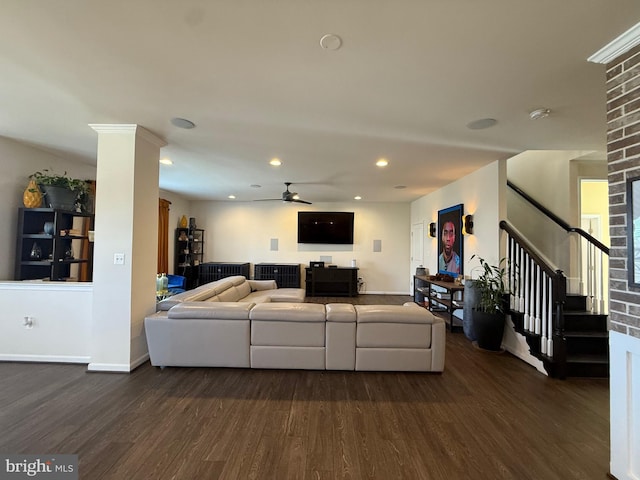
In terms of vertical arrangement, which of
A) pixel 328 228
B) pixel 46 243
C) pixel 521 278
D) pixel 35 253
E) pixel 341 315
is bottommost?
pixel 341 315

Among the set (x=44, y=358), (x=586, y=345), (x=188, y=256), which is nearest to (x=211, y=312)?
(x=44, y=358)

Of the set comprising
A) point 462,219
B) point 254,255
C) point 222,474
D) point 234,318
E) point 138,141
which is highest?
point 138,141

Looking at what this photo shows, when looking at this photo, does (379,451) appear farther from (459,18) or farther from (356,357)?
(459,18)

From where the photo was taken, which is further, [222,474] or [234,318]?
[234,318]

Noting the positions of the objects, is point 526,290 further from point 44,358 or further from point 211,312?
point 44,358

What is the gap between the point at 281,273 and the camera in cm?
754

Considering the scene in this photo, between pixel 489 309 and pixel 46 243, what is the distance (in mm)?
5821

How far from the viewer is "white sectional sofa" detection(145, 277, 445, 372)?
2.99 meters

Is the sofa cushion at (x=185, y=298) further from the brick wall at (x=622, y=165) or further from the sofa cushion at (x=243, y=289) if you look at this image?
the brick wall at (x=622, y=165)

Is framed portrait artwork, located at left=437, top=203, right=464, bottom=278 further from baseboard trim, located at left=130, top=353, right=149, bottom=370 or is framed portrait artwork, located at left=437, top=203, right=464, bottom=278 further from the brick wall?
baseboard trim, located at left=130, top=353, right=149, bottom=370

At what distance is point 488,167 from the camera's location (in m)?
4.16

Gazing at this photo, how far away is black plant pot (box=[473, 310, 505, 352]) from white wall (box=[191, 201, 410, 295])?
4156 mm

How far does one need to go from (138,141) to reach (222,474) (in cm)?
314

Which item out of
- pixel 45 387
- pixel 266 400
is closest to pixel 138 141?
pixel 45 387
